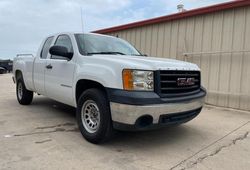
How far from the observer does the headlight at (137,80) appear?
3.83 metres

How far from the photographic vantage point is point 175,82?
423cm

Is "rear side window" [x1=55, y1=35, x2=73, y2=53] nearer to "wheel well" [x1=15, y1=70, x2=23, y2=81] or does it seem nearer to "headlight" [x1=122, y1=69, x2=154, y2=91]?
"headlight" [x1=122, y1=69, x2=154, y2=91]

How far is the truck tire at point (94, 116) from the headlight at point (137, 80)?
49cm

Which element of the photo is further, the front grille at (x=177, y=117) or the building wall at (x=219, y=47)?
the building wall at (x=219, y=47)

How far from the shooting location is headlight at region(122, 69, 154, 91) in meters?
3.83

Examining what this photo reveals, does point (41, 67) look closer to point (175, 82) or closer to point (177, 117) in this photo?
point (175, 82)

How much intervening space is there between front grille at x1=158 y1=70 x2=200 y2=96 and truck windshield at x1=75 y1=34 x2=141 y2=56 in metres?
1.39

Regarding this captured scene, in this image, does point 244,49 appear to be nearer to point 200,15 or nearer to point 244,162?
point 200,15

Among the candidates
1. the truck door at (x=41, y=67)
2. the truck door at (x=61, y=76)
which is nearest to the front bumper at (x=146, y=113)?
the truck door at (x=61, y=76)

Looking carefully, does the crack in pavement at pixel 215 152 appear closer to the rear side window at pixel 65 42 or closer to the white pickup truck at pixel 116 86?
the white pickup truck at pixel 116 86

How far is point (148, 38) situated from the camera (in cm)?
1030

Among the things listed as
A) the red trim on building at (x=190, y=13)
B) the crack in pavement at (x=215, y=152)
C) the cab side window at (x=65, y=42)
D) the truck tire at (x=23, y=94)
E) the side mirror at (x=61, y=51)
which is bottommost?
the crack in pavement at (x=215, y=152)

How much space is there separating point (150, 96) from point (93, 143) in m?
1.29

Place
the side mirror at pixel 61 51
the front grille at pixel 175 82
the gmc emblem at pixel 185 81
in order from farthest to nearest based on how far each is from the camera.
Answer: the side mirror at pixel 61 51 < the gmc emblem at pixel 185 81 < the front grille at pixel 175 82
